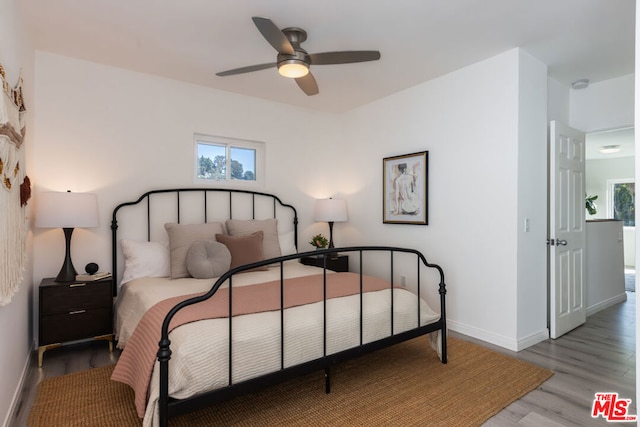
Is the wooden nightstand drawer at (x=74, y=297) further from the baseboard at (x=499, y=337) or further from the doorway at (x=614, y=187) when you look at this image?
the doorway at (x=614, y=187)

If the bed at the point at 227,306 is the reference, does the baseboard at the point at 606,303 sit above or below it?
below

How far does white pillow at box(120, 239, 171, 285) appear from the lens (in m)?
3.12

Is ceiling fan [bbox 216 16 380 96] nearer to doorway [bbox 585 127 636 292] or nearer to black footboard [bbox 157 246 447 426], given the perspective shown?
black footboard [bbox 157 246 447 426]

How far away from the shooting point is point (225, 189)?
4020 mm

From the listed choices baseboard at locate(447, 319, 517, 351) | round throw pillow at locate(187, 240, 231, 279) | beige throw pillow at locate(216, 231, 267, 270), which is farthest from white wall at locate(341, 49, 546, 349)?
round throw pillow at locate(187, 240, 231, 279)

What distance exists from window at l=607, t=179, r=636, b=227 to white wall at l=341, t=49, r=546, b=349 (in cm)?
620

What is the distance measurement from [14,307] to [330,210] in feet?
10.1

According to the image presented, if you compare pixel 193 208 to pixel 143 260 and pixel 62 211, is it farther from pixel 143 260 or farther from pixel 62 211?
pixel 62 211

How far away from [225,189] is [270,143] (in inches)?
32.1

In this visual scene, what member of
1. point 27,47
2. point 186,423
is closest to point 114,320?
point 186,423

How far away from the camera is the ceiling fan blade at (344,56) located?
2.43 m

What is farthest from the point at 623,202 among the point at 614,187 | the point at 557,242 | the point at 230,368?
the point at 230,368

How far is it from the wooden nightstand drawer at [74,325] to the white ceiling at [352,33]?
7.12 ft

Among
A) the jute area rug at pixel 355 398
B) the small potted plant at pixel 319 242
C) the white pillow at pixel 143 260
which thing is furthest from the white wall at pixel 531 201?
the white pillow at pixel 143 260
